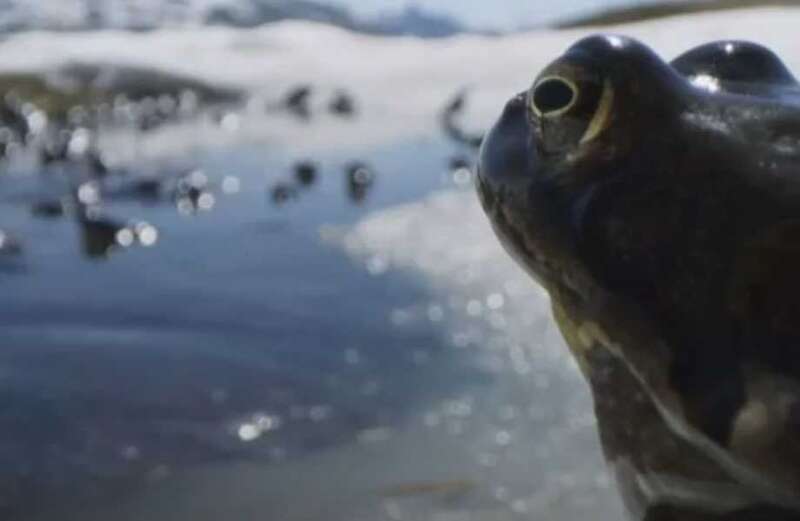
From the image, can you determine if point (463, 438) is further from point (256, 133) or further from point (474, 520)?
point (256, 133)

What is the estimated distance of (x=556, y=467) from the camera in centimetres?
369

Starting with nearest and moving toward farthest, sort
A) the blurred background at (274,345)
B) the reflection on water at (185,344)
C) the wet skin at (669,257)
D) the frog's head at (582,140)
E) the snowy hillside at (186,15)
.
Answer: the wet skin at (669,257) < the frog's head at (582,140) < the blurred background at (274,345) < the reflection on water at (185,344) < the snowy hillside at (186,15)

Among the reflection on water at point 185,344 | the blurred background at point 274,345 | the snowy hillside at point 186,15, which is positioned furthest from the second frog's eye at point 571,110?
the snowy hillside at point 186,15

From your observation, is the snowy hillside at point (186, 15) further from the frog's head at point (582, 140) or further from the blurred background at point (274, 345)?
the frog's head at point (582, 140)

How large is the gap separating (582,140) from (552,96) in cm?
7

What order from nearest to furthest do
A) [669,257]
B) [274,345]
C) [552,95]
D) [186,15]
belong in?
1. [669,257]
2. [552,95]
3. [274,345]
4. [186,15]

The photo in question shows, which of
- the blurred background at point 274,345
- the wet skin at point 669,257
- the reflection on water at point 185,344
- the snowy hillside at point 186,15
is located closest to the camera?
the wet skin at point 669,257

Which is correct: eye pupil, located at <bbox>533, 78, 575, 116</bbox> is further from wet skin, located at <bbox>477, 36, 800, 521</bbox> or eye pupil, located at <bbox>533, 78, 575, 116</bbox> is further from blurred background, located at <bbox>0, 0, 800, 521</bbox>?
blurred background, located at <bbox>0, 0, 800, 521</bbox>

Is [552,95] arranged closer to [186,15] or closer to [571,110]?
[571,110]

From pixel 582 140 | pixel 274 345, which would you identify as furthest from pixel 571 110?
pixel 274 345

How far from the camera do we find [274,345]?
5055mm

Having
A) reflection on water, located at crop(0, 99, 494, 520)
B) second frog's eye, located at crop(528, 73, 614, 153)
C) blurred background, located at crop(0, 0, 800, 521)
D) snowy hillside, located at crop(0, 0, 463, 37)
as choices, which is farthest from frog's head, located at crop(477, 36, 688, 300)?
snowy hillside, located at crop(0, 0, 463, 37)

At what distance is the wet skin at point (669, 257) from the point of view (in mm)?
1427

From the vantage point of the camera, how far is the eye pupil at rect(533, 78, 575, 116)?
1573mm
